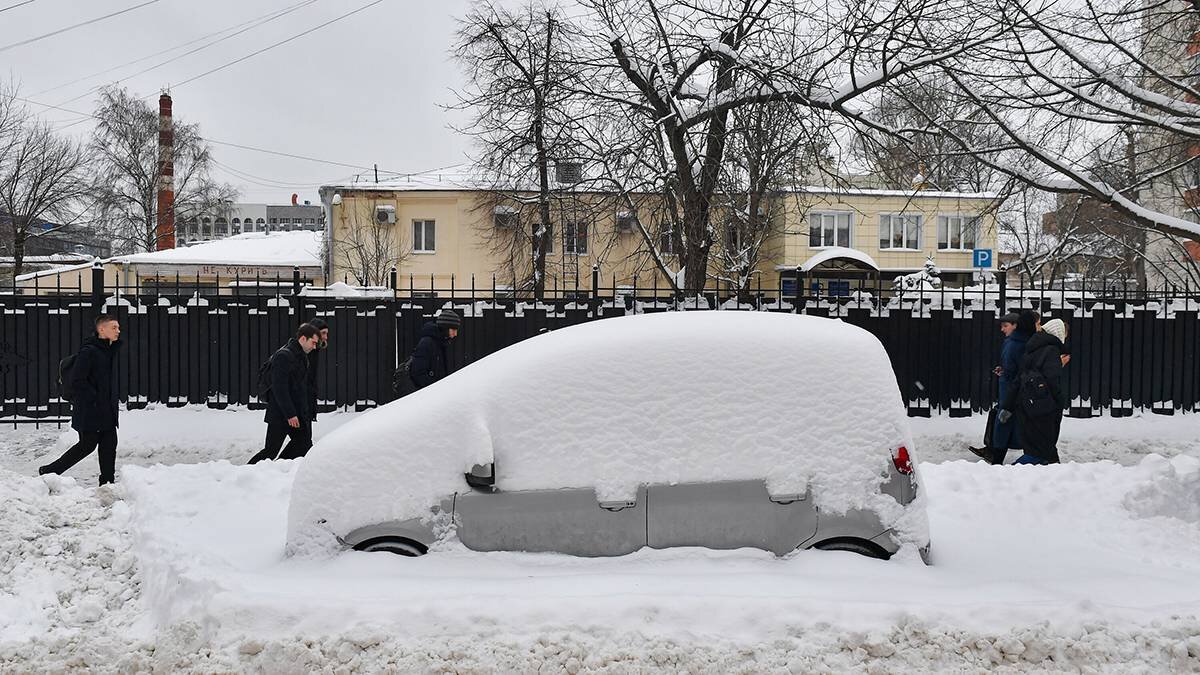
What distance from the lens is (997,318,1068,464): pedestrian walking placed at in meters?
8.12

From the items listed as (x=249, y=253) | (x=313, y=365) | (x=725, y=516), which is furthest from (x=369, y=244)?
(x=725, y=516)

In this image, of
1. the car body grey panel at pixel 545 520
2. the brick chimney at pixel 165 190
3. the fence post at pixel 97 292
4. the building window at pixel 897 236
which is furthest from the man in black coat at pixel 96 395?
the brick chimney at pixel 165 190

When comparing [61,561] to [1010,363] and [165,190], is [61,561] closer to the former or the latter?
[1010,363]

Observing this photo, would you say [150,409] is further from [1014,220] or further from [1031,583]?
[1014,220]

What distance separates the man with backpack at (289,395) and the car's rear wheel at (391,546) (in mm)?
4055

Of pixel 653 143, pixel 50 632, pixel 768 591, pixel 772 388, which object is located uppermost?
pixel 653 143

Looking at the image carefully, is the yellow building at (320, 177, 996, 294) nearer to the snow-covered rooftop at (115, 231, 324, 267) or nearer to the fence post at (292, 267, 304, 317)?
the snow-covered rooftop at (115, 231, 324, 267)

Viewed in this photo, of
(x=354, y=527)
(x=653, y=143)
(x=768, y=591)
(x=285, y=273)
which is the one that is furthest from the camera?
(x=285, y=273)

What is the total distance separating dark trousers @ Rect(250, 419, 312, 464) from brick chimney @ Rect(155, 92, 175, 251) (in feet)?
140

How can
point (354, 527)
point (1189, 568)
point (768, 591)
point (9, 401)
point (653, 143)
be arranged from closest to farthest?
point (768, 591)
point (354, 527)
point (1189, 568)
point (9, 401)
point (653, 143)

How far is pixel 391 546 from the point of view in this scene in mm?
4523

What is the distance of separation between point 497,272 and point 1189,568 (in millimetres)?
27580

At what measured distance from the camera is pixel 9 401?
11500 mm

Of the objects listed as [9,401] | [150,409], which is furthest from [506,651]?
[9,401]
